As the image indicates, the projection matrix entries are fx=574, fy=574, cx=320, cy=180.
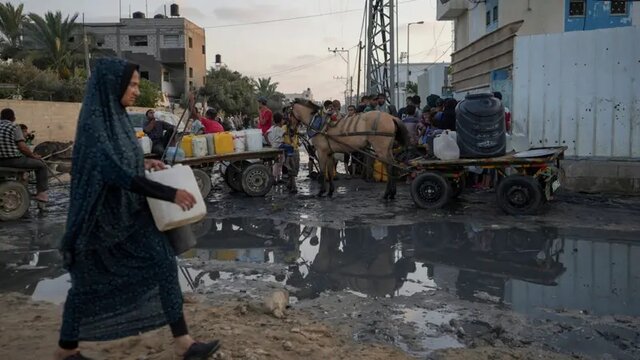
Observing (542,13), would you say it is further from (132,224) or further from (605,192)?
(132,224)

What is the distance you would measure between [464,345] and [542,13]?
52.0ft

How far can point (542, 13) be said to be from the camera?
57.6 feet

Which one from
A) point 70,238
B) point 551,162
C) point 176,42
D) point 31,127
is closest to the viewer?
point 70,238

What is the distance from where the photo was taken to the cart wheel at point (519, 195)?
875 cm

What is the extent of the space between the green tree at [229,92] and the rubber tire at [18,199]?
41.9 meters

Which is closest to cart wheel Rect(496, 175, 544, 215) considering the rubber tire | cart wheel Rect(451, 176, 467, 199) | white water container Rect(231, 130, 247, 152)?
cart wheel Rect(451, 176, 467, 199)

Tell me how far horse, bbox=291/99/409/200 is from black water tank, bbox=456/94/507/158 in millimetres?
1817

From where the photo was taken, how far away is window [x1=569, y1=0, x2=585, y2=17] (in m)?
17.3

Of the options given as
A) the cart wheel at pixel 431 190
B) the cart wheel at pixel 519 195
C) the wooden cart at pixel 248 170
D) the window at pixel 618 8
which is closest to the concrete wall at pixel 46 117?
the wooden cart at pixel 248 170

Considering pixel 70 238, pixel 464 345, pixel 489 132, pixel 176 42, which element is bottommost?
pixel 464 345

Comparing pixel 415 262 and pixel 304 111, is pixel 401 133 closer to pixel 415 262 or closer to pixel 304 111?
pixel 304 111

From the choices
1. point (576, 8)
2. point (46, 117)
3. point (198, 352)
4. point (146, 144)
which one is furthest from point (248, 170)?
point (46, 117)

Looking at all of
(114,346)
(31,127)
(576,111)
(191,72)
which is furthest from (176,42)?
(114,346)

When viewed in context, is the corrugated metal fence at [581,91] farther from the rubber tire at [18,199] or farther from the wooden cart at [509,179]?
the rubber tire at [18,199]
